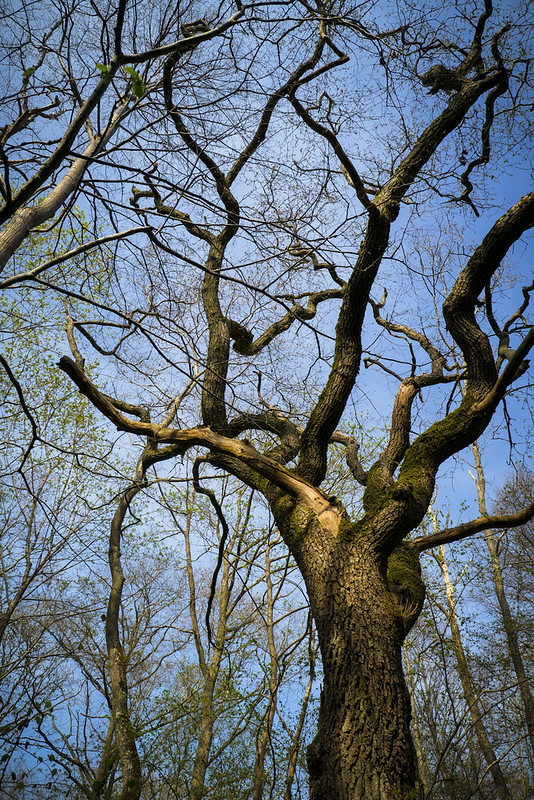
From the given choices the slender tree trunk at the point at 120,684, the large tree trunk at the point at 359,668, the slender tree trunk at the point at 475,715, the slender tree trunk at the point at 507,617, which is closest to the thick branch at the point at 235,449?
the large tree trunk at the point at 359,668

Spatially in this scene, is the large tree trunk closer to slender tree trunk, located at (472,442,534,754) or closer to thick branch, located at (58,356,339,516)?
thick branch, located at (58,356,339,516)

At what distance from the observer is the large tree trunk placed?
253 centimetres

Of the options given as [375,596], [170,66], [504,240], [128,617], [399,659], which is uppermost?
[504,240]

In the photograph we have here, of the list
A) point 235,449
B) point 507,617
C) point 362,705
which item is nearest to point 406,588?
point 362,705

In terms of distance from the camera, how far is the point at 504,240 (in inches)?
147

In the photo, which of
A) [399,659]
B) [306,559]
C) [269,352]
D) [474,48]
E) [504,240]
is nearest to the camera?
[399,659]

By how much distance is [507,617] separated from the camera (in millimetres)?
8492

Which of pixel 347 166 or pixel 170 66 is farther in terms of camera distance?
pixel 347 166

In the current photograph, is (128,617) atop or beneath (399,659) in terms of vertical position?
atop

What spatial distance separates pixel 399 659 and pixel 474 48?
499 centimetres

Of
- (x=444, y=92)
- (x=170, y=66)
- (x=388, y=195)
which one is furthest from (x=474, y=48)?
(x=170, y=66)

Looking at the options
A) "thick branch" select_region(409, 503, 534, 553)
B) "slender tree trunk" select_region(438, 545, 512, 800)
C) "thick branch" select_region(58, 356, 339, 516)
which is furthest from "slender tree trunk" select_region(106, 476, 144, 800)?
"slender tree trunk" select_region(438, 545, 512, 800)

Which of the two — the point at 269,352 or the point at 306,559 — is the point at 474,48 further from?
the point at 306,559

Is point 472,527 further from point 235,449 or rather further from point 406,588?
point 235,449
